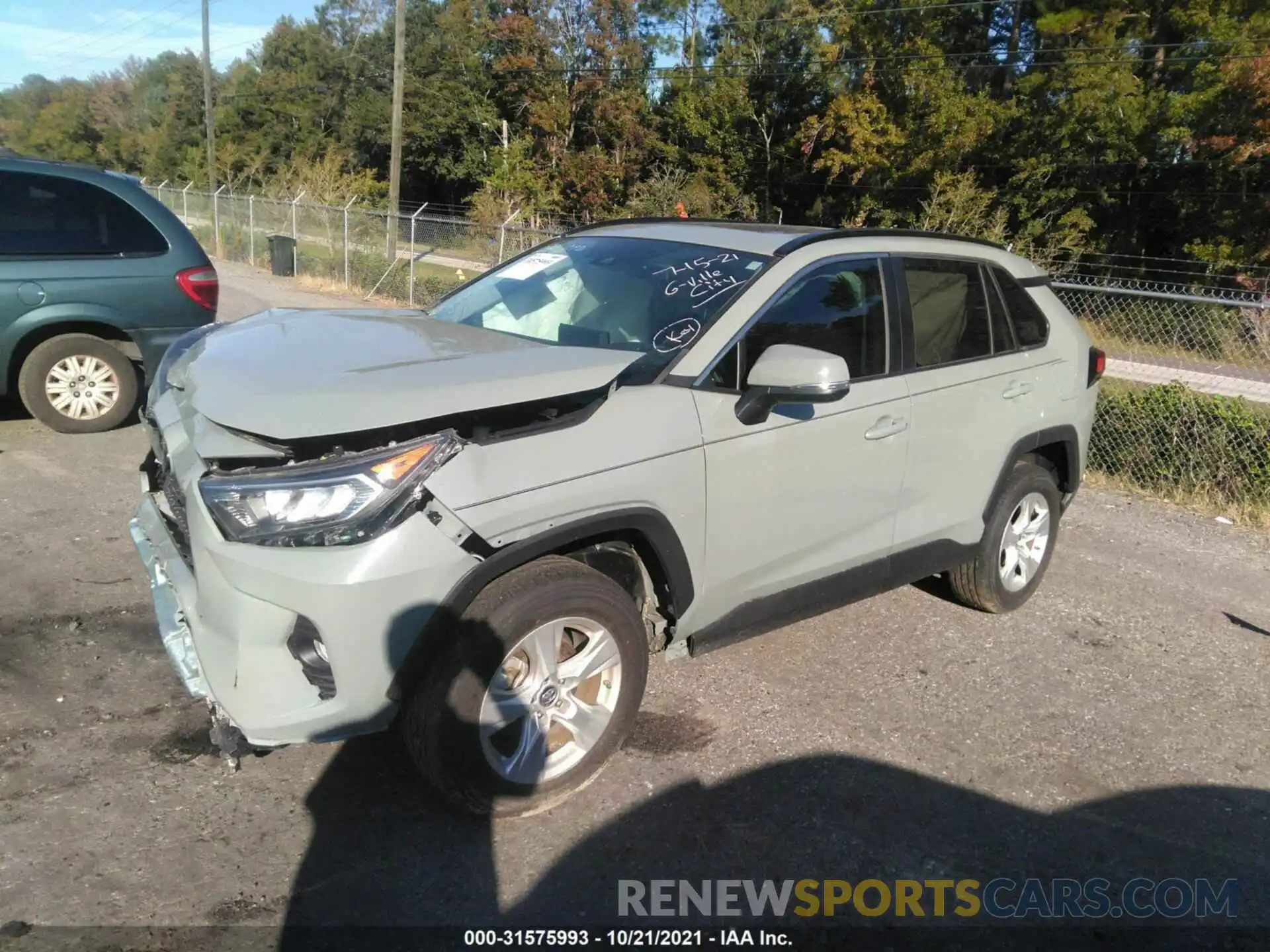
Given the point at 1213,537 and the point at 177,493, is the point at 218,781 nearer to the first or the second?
the point at 177,493

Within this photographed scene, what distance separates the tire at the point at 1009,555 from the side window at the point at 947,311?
697 millimetres

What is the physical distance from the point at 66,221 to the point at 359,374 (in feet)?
16.4

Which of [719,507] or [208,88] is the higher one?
Answer: [208,88]

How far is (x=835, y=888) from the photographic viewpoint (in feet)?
9.70

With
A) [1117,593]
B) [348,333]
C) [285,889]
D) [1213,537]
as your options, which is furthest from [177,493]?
[1213,537]

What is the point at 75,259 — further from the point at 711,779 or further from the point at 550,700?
the point at 711,779

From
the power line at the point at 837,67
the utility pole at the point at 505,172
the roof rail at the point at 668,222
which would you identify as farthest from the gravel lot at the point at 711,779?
the utility pole at the point at 505,172

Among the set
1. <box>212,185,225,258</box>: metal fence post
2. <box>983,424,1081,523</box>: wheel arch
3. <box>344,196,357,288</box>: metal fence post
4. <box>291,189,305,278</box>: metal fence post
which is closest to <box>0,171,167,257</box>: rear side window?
<box>983,424,1081,523</box>: wheel arch

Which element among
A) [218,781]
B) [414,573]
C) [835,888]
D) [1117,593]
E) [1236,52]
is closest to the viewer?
[414,573]

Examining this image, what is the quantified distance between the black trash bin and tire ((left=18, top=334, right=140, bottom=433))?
47.6 feet

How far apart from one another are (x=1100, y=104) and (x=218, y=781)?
31075mm

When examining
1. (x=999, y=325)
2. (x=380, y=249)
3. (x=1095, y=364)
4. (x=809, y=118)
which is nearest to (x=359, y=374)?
(x=999, y=325)

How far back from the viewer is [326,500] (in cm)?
263

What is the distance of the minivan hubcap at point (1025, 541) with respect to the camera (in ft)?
15.8
